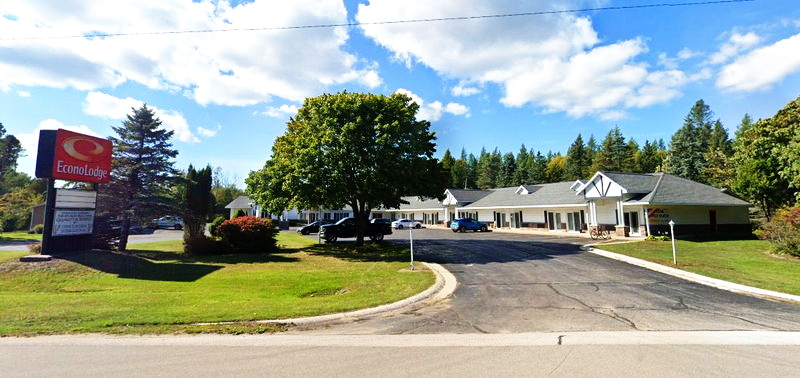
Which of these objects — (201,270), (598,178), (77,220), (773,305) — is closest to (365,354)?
(773,305)

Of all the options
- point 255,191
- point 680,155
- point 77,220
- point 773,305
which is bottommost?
point 773,305

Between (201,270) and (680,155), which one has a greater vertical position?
(680,155)

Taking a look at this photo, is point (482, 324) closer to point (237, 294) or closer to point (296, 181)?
point (237, 294)

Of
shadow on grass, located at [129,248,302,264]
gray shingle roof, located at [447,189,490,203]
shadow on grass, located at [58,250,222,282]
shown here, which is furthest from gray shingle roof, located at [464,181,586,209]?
shadow on grass, located at [58,250,222,282]

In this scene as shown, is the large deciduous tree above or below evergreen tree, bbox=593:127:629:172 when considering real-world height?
below

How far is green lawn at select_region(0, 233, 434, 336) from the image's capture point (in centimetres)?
809

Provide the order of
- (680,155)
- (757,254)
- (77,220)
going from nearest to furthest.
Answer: (77,220) < (757,254) < (680,155)

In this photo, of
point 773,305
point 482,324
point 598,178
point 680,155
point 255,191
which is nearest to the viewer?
point 482,324

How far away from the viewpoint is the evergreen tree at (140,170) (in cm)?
2358

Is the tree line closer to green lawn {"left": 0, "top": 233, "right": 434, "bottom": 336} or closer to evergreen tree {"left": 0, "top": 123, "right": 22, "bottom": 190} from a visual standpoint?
green lawn {"left": 0, "top": 233, "right": 434, "bottom": 336}

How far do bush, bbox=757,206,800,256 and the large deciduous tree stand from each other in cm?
1769

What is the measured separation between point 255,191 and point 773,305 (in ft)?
79.4

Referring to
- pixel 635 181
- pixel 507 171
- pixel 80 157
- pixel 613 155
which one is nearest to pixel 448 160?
pixel 507 171

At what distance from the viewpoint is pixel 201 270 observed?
54.1 ft
